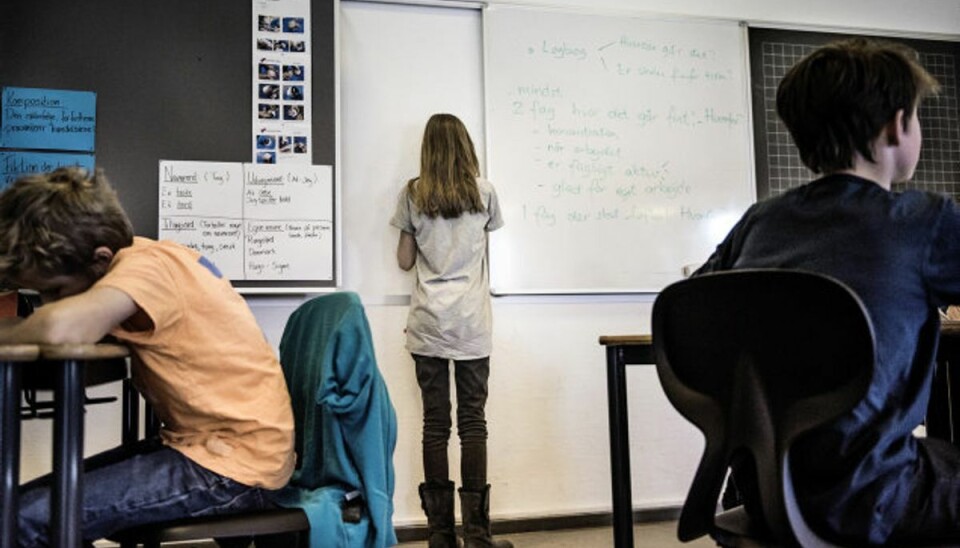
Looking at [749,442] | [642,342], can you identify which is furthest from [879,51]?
[642,342]

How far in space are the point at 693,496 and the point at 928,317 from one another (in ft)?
1.21

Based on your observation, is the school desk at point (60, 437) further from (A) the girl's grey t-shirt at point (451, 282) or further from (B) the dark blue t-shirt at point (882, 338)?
(A) the girl's grey t-shirt at point (451, 282)

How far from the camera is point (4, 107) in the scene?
249 cm

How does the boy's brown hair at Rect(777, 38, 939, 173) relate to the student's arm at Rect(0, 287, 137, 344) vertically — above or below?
above

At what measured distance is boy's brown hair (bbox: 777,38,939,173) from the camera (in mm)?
1040

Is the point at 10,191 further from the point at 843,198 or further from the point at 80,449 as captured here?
the point at 843,198

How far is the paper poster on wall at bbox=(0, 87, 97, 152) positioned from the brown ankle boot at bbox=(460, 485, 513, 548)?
1.63 meters

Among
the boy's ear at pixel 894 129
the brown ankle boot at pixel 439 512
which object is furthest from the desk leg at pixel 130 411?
the boy's ear at pixel 894 129

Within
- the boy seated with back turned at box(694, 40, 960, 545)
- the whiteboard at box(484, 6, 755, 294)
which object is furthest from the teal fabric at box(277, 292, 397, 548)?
the whiteboard at box(484, 6, 755, 294)

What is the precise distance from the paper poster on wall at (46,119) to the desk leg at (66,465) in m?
1.76

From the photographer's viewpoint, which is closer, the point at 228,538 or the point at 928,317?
the point at 928,317

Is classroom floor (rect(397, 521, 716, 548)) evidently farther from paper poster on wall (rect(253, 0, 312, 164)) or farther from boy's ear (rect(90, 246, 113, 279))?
boy's ear (rect(90, 246, 113, 279))

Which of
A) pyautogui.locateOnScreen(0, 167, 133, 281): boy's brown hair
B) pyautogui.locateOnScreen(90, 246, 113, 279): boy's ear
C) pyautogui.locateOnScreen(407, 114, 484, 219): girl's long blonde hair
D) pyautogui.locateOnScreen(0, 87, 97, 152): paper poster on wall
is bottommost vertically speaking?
pyautogui.locateOnScreen(90, 246, 113, 279): boy's ear

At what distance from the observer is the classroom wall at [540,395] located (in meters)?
2.77
